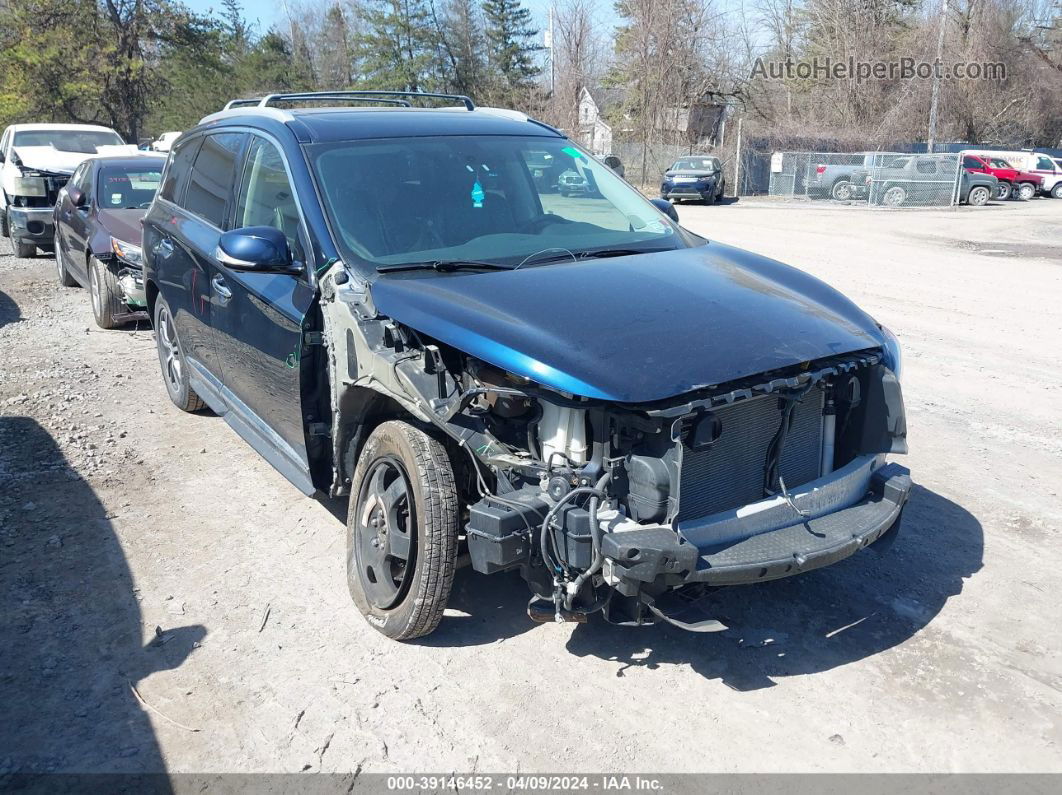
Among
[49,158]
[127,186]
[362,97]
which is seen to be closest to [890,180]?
[49,158]

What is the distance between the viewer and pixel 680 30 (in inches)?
1893


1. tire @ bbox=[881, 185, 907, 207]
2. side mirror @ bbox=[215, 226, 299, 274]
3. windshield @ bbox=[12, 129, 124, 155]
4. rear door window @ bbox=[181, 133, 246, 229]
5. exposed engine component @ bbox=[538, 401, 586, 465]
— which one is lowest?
tire @ bbox=[881, 185, 907, 207]

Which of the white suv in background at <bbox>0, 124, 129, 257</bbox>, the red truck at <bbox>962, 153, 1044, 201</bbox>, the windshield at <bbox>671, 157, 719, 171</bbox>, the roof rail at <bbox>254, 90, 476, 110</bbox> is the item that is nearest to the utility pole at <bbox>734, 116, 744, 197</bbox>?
the windshield at <bbox>671, 157, 719, 171</bbox>

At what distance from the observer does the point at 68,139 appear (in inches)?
658

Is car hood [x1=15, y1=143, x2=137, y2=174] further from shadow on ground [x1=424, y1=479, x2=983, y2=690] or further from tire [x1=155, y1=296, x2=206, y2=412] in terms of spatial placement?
shadow on ground [x1=424, y1=479, x2=983, y2=690]

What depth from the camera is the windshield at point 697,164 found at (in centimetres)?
3116

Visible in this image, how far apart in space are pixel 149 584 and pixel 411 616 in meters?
1.49

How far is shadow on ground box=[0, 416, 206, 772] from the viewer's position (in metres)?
3.15

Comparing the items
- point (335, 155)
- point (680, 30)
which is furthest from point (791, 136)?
point (335, 155)

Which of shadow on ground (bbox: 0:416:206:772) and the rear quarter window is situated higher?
the rear quarter window

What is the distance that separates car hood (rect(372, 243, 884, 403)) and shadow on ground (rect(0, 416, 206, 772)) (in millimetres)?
1759

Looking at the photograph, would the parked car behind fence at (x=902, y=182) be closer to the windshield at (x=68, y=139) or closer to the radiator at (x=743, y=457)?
the windshield at (x=68, y=139)

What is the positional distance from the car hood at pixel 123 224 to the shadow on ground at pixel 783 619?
20.6 feet

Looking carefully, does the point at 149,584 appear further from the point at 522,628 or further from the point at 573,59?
the point at 573,59
